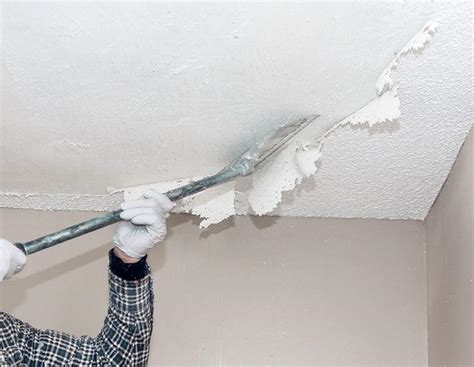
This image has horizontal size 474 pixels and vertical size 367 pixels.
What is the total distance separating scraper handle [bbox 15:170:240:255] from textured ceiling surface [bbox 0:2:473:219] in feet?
0.45

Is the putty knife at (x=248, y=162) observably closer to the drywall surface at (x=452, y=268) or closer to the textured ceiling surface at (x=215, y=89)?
the textured ceiling surface at (x=215, y=89)

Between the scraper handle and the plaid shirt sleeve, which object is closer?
the scraper handle

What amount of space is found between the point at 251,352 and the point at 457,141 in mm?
863

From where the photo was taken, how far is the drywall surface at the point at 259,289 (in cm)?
222

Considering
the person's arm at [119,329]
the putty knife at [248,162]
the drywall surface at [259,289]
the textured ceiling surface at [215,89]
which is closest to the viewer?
the textured ceiling surface at [215,89]

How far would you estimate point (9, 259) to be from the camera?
1614 mm

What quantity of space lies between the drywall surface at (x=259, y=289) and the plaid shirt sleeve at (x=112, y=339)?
31 centimetres

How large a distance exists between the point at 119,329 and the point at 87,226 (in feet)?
1.23

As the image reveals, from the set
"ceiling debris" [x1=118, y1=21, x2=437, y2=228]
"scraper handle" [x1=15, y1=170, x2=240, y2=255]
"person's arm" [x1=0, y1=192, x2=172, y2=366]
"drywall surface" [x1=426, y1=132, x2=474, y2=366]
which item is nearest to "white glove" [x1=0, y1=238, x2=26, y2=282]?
"scraper handle" [x1=15, y1=170, x2=240, y2=255]

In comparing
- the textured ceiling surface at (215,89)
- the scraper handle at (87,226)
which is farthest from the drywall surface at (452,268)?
the scraper handle at (87,226)

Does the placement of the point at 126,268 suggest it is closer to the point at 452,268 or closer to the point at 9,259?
the point at 9,259

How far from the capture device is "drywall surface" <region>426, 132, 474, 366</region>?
1.81 metres

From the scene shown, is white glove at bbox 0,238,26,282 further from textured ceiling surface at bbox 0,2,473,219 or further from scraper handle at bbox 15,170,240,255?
textured ceiling surface at bbox 0,2,473,219

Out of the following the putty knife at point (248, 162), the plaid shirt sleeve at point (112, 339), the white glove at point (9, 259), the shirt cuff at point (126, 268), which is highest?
the putty knife at point (248, 162)
